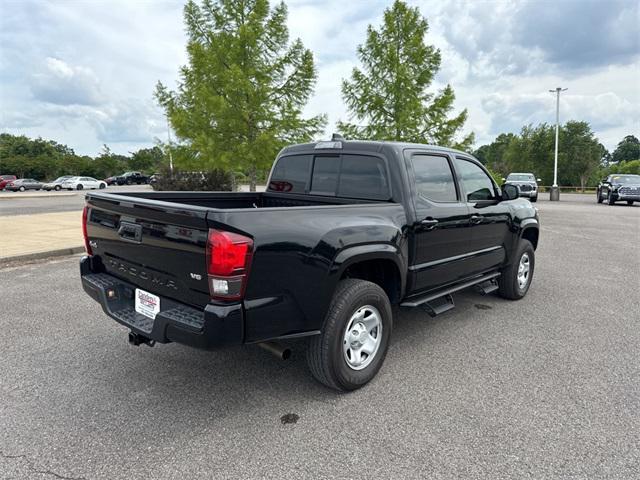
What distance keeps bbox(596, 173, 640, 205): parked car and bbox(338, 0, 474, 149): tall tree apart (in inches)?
458

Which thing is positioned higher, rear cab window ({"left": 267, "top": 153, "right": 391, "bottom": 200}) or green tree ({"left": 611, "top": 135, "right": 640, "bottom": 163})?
green tree ({"left": 611, "top": 135, "right": 640, "bottom": 163})

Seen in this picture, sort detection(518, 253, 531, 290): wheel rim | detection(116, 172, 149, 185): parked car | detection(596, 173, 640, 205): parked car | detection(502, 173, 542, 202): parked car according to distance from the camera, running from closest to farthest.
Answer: detection(518, 253, 531, 290): wheel rim → detection(596, 173, 640, 205): parked car → detection(502, 173, 542, 202): parked car → detection(116, 172, 149, 185): parked car

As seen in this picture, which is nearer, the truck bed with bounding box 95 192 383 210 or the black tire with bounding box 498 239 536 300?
the truck bed with bounding box 95 192 383 210

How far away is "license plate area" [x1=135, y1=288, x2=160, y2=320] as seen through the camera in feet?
9.48

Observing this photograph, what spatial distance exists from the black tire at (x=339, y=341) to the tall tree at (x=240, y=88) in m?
10.4

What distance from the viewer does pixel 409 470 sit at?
2.33m

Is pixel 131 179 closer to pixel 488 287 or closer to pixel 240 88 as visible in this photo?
pixel 240 88

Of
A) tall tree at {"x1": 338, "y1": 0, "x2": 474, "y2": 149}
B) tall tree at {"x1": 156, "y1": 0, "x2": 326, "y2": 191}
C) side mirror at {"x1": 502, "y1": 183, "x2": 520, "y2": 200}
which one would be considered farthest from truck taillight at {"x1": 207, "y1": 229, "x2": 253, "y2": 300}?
tall tree at {"x1": 338, "y1": 0, "x2": 474, "y2": 149}

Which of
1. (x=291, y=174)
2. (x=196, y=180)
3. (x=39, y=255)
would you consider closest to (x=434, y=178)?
(x=291, y=174)

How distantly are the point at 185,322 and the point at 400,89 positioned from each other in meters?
15.0

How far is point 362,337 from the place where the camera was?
3.26m

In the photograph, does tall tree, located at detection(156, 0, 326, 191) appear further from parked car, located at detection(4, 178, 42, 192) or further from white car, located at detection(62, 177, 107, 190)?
parked car, located at detection(4, 178, 42, 192)

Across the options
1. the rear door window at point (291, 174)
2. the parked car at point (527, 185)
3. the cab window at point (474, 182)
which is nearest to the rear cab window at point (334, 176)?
the rear door window at point (291, 174)

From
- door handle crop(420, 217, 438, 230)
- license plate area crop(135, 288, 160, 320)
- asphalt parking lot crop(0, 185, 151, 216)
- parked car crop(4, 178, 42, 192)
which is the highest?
parked car crop(4, 178, 42, 192)
